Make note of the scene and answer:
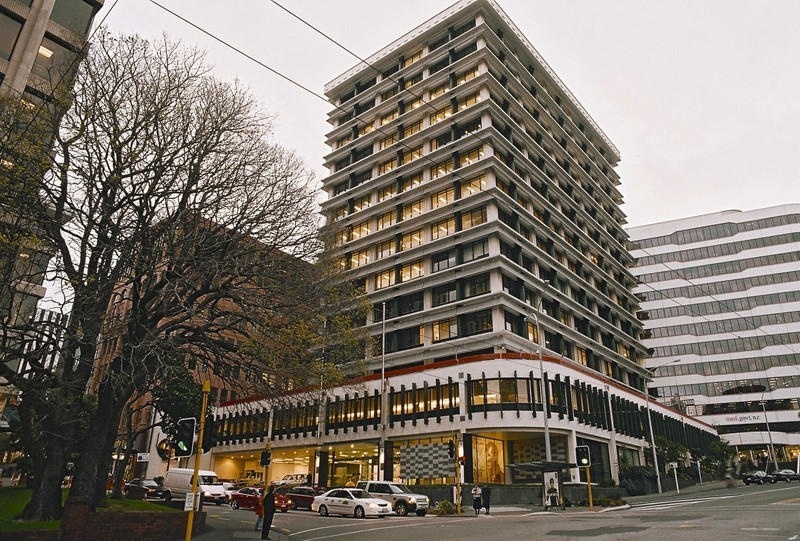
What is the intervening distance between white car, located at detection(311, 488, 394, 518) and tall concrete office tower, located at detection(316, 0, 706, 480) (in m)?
12.8

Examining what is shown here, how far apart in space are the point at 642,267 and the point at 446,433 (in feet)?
246

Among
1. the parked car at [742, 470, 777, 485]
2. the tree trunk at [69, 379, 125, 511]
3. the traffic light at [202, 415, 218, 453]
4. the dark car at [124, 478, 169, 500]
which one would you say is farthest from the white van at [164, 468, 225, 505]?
the parked car at [742, 470, 777, 485]

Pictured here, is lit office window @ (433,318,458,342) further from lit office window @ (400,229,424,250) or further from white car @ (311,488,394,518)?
white car @ (311,488,394,518)

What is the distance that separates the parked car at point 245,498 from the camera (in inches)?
1275

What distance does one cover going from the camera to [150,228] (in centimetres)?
1728

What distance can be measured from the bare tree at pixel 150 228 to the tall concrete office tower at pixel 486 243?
2324 centimetres

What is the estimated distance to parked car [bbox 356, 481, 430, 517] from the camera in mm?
29005

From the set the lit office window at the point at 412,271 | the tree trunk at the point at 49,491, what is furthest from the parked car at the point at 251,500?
the lit office window at the point at 412,271

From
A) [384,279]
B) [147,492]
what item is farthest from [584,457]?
[384,279]

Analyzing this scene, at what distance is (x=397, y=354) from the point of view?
175ft

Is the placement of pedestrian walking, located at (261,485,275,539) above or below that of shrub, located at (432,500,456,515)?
above

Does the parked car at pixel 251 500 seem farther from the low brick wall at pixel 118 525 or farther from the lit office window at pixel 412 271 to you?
the lit office window at pixel 412 271

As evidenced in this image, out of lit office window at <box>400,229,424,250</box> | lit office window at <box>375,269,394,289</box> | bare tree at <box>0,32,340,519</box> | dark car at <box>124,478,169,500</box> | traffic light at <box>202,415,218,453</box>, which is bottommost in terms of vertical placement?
dark car at <box>124,478,169,500</box>

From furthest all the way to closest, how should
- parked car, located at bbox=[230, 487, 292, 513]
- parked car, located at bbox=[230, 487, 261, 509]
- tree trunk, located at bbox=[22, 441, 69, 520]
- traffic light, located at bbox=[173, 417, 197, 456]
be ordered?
parked car, located at bbox=[230, 487, 261, 509] < parked car, located at bbox=[230, 487, 292, 513] < tree trunk, located at bbox=[22, 441, 69, 520] < traffic light, located at bbox=[173, 417, 197, 456]
